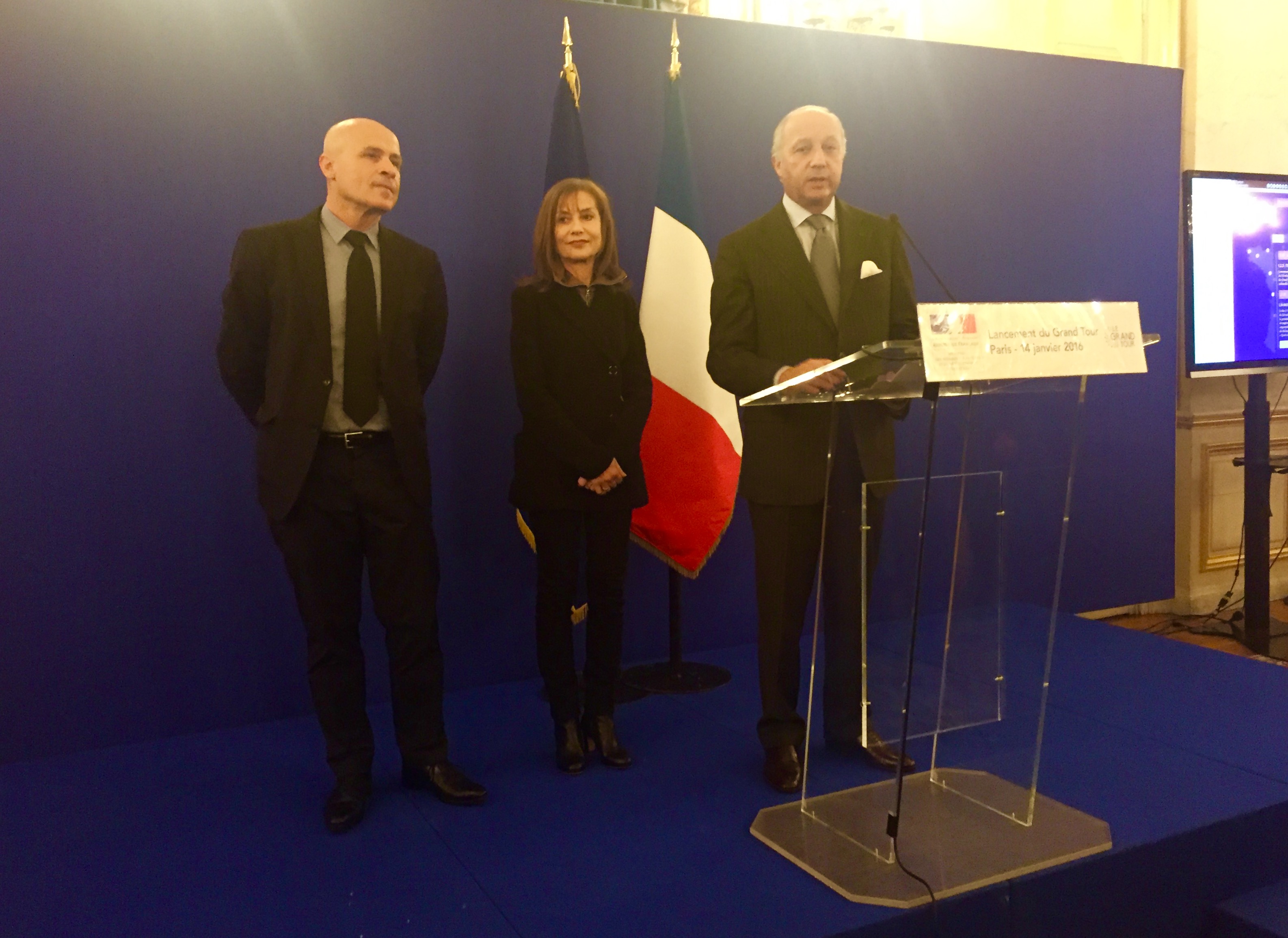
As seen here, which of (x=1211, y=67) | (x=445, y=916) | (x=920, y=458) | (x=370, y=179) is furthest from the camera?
(x=1211, y=67)

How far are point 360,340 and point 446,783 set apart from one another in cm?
111

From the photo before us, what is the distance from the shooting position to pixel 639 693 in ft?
11.2

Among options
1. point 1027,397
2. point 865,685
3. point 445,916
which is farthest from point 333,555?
point 1027,397

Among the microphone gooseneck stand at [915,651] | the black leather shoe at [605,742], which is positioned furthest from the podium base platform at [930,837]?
the black leather shoe at [605,742]

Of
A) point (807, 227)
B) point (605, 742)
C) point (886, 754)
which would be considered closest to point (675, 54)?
point (807, 227)

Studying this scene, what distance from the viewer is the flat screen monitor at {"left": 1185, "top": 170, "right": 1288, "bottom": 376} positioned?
416cm

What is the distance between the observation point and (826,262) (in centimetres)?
253

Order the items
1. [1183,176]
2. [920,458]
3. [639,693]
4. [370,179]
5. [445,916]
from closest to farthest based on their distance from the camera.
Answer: [445,916], [920,458], [370,179], [639,693], [1183,176]

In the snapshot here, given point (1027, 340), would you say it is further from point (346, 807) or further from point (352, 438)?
point (346, 807)

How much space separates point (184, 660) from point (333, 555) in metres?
1.04

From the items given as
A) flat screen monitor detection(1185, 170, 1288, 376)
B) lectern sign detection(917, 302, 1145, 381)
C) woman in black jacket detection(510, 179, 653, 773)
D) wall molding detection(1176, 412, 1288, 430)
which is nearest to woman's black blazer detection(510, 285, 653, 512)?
woman in black jacket detection(510, 179, 653, 773)

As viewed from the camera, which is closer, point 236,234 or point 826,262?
point 826,262

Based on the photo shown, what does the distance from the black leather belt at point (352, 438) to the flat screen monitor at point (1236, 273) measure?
340 cm

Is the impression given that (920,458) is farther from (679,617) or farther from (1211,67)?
(1211,67)
